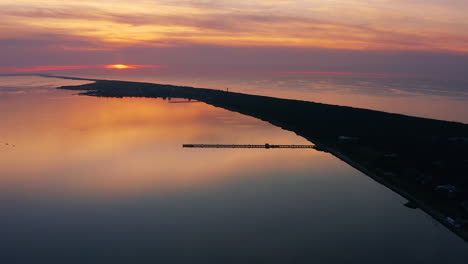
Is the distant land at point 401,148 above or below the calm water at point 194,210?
above

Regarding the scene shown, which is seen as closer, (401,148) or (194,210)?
(194,210)

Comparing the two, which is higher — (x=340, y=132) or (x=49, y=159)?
(x=340, y=132)

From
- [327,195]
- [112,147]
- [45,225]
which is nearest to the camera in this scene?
[45,225]

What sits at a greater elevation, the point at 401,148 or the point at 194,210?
the point at 401,148

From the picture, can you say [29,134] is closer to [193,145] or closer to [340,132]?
[193,145]

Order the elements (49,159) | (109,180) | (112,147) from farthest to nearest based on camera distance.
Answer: (112,147) < (49,159) < (109,180)

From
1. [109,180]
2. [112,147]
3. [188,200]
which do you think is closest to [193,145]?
[112,147]
